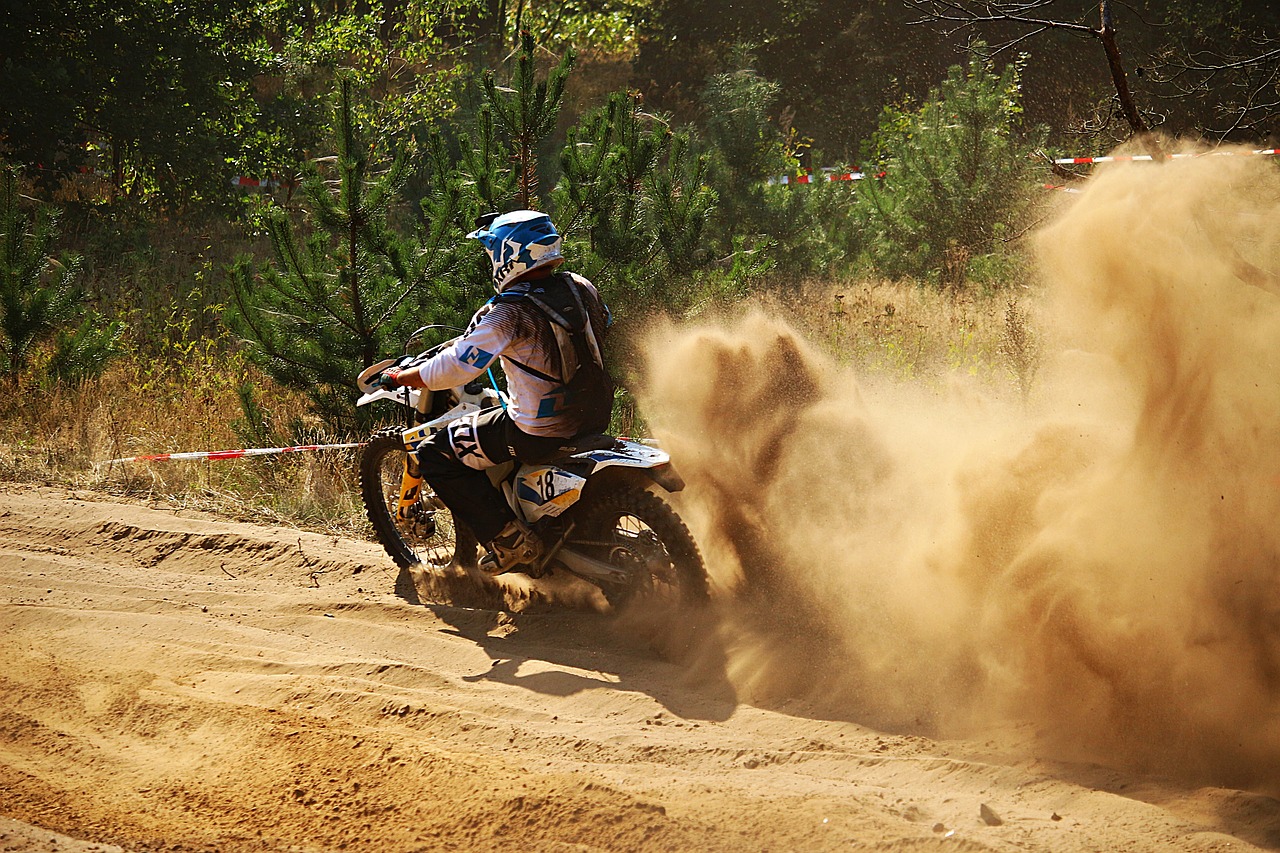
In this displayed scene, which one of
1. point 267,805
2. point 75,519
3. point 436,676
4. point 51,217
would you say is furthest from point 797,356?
point 51,217

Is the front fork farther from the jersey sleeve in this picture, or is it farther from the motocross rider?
the jersey sleeve

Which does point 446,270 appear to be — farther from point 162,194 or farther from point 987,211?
point 162,194

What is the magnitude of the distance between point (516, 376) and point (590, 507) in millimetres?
777

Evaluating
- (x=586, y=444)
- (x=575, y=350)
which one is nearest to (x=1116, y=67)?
(x=575, y=350)

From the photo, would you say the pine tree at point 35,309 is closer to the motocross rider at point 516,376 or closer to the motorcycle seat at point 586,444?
the motocross rider at point 516,376

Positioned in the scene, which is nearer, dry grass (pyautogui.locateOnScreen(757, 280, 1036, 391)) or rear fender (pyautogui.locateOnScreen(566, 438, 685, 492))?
rear fender (pyautogui.locateOnScreen(566, 438, 685, 492))

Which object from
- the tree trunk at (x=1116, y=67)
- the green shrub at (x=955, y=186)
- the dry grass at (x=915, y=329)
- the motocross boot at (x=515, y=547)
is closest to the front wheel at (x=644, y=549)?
the motocross boot at (x=515, y=547)

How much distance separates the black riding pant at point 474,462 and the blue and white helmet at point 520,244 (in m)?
0.79

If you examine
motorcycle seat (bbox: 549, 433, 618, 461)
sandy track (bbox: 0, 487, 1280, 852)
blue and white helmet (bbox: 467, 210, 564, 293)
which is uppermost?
blue and white helmet (bbox: 467, 210, 564, 293)

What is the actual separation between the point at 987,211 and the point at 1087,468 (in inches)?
375

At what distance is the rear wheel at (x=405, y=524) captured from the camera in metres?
6.47

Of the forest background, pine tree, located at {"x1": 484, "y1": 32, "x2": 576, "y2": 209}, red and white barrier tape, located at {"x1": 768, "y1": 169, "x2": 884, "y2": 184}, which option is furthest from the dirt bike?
red and white barrier tape, located at {"x1": 768, "y1": 169, "x2": 884, "y2": 184}

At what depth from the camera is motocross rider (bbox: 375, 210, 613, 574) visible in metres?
5.40

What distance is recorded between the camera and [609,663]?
5.45 m
